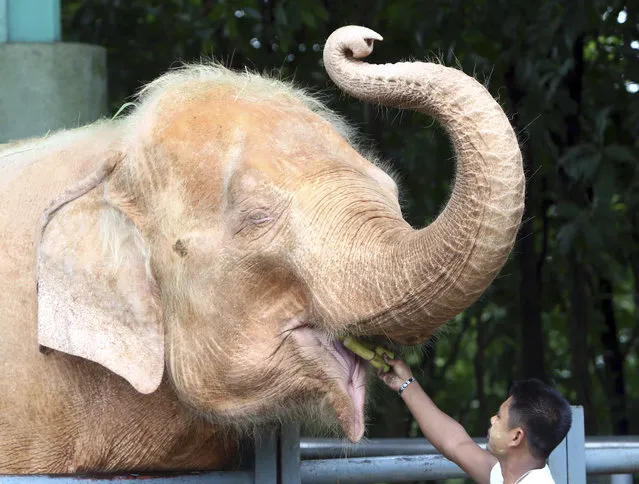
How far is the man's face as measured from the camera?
8.73 ft

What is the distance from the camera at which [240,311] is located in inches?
110

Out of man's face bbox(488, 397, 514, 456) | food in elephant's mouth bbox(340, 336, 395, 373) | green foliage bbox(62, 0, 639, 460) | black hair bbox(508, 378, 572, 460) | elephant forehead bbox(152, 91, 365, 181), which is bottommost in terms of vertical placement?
green foliage bbox(62, 0, 639, 460)

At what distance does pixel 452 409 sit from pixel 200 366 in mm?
4739

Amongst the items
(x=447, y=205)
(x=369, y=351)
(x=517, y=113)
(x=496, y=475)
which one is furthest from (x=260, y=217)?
(x=517, y=113)

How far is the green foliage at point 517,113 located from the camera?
5.30 metres

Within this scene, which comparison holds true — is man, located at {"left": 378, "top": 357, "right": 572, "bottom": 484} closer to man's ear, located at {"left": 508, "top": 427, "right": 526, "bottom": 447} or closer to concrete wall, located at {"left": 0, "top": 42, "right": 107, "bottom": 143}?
man's ear, located at {"left": 508, "top": 427, "right": 526, "bottom": 447}

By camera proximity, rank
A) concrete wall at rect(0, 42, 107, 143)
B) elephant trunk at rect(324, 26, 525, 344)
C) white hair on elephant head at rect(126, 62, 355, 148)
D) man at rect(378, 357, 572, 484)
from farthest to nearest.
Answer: concrete wall at rect(0, 42, 107, 143)
white hair on elephant head at rect(126, 62, 355, 148)
man at rect(378, 357, 572, 484)
elephant trunk at rect(324, 26, 525, 344)

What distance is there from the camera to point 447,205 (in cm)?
245

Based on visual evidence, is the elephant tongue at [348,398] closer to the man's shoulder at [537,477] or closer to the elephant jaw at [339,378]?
the elephant jaw at [339,378]

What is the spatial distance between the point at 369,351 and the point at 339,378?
88mm

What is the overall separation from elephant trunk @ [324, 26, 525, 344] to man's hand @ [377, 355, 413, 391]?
11 centimetres

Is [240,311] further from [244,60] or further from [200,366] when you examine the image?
[244,60]

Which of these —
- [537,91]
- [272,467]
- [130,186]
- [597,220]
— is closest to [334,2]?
[537,91]

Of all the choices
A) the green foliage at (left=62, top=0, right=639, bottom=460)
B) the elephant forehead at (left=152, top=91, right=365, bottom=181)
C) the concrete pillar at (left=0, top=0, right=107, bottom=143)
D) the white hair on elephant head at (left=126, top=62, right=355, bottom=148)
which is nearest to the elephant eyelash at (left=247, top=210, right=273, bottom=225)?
the elephant forehead at (left=152, top=91, right=365, bottom=181)
